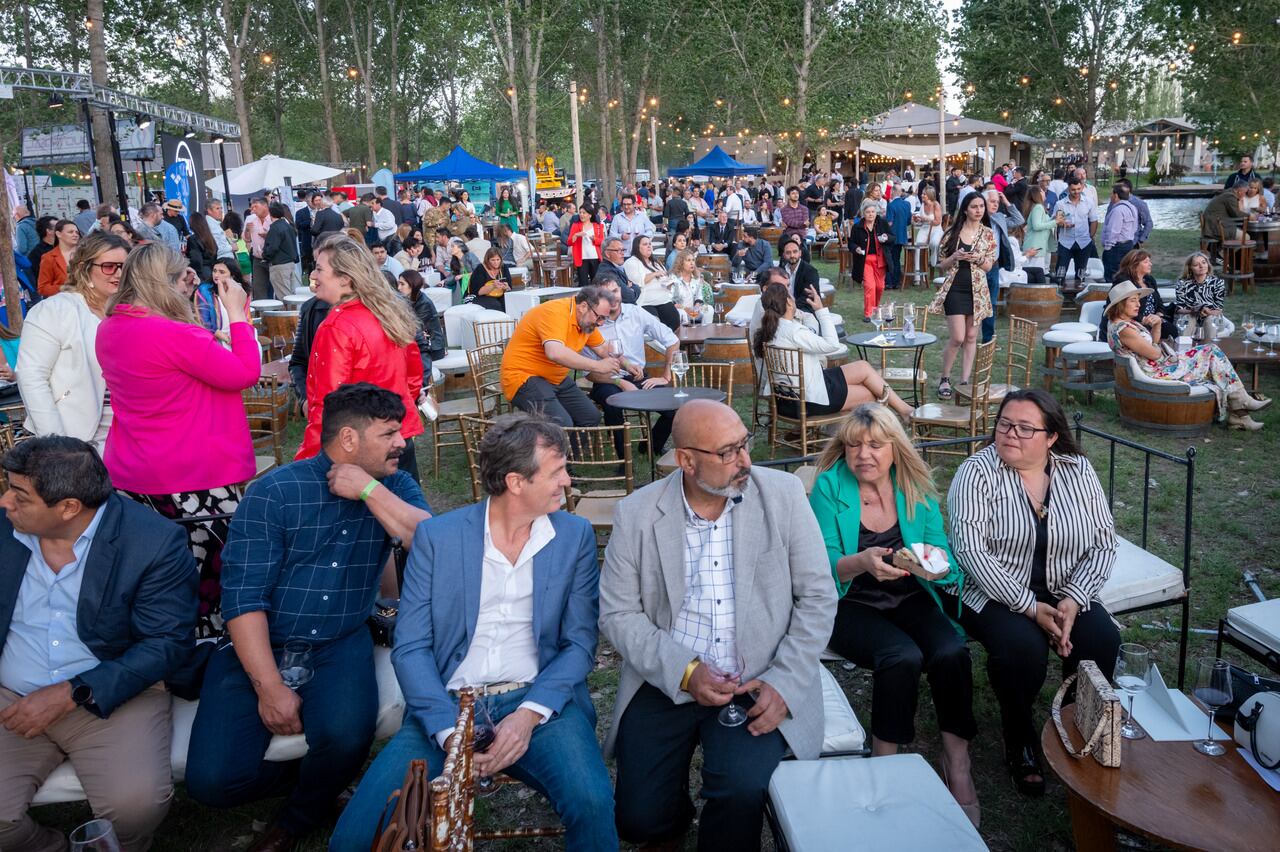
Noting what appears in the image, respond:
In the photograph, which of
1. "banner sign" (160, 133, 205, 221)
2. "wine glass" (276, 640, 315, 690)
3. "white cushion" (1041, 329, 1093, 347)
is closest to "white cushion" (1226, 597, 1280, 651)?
"wine glass" (276, 640, 315, 690)

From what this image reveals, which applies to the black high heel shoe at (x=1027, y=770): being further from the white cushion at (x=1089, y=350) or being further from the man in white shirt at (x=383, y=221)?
the man in white shirt at (x=383, y=221)

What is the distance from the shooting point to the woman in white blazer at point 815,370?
21.6ft

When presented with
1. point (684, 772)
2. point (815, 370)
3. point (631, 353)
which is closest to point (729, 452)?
point (684, 772)

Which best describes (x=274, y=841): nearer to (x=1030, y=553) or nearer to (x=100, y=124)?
(x=1030, y=553)

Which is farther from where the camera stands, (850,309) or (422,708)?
(850,309)

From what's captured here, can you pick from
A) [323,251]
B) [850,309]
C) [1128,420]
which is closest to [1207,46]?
[850,309]

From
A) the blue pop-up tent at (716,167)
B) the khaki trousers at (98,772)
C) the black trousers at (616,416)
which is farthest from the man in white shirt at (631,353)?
the blue pop-up tent at (716,167)

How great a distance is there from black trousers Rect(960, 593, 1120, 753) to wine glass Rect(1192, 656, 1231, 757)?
1.50 ft

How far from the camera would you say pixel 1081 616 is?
3.51 metres

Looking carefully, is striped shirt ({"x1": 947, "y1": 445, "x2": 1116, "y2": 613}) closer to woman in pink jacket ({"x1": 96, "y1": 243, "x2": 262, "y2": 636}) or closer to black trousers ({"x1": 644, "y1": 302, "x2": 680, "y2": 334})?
woman in pink jacket ({"x1": 96, "y1": 243, "x2": 262, "y2": 636})

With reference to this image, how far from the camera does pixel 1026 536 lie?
3.56 meters

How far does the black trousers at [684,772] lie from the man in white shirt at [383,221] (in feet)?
54.6

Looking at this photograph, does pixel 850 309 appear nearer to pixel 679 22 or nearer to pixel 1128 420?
pixel 1128 420

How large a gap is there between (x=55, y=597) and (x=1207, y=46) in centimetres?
2445
